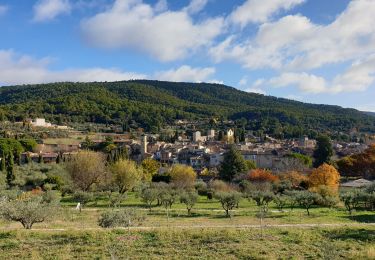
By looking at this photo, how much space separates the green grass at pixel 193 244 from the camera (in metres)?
15.2

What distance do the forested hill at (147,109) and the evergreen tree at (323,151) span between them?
58.8 metres

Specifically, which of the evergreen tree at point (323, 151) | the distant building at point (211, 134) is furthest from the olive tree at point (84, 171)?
the distant building at point (211, 134)

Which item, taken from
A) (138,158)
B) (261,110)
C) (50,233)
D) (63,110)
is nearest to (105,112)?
(63,110)

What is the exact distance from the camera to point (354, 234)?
18.3 m

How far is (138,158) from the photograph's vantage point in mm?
90875

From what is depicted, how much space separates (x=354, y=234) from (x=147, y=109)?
128 m

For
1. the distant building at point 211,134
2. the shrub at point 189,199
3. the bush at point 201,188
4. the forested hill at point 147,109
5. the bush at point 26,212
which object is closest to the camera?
the bush at point 26,212

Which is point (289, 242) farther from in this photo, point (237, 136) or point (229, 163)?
point (237, 136)

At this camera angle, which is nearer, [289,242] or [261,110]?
[289,242]

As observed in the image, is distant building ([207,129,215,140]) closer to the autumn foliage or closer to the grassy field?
the autumn foliage

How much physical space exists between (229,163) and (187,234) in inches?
1562

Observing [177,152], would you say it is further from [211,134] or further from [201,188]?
[201,188]

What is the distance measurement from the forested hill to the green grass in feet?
316

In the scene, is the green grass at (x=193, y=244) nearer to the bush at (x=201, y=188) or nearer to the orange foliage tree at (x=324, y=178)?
the orange foliage tree at (x=324, y=178)
